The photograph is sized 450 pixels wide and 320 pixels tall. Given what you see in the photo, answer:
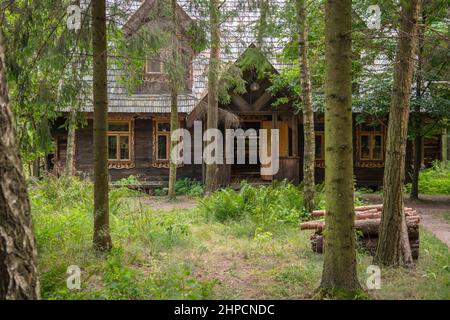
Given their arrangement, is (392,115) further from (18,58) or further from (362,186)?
(362,186)

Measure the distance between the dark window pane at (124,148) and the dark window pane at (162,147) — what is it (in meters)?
1.40

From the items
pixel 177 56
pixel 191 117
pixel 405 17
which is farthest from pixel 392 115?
pixel 191 117

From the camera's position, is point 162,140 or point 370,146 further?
point 370,146

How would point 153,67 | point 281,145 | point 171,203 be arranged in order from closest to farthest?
point 171,203 → point 281,145 → point 153,67

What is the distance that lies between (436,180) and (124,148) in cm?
1439

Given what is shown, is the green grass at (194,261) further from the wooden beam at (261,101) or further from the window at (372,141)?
the window at (372,141)

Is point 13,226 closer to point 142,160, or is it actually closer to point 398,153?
point 398,153

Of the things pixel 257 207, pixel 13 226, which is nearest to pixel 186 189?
pixel 257 207

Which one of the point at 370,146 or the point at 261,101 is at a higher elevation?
the point at 261,101

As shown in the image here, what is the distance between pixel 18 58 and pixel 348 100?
5.00 m

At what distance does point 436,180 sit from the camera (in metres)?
19.6

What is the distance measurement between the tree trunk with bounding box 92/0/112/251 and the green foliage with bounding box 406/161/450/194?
14.6m

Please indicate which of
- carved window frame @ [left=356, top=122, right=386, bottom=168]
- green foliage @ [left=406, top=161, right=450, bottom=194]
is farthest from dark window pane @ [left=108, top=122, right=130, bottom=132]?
green foliage @ [left=406, top=161, right=450, bottom=194]

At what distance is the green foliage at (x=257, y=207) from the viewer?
9.73 meters
